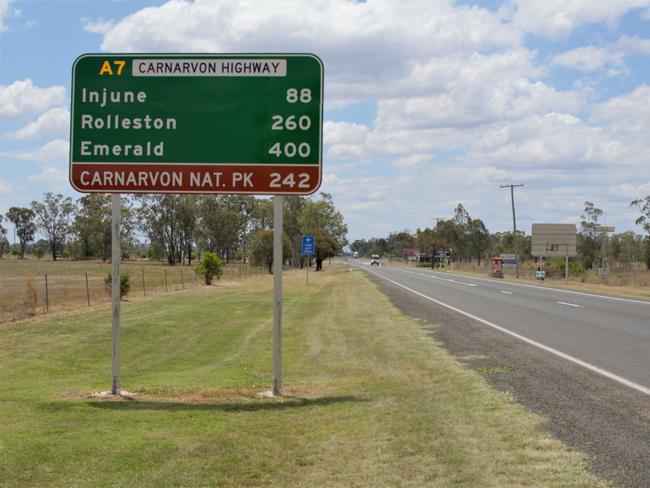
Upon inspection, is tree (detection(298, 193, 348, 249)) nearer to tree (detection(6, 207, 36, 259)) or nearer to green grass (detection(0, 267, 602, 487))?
tree (detection(6, 207, 36, 259))

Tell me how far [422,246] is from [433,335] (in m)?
127

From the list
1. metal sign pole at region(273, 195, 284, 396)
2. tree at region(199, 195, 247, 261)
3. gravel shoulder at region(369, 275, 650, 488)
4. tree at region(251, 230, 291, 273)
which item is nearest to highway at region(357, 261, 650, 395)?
gravel shoulder at region(369, 275, 650, 488)

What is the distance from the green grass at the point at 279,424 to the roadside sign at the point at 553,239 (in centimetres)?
5031

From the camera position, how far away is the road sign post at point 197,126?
9180 millimetres

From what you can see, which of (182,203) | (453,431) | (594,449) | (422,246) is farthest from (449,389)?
(422,246)

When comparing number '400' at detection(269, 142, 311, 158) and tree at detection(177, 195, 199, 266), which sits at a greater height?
tree at detection(177, 195, 199, 266)

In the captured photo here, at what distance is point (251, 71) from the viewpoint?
9.19 meters

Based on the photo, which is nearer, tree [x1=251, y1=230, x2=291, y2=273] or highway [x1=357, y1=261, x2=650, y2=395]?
highway [x1=357, y1=261, x2=650, y2=395]

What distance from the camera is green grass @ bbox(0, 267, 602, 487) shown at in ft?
18.2

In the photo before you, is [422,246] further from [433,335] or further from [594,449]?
[594,449]

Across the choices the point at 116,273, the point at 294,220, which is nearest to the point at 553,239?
the point at 116,273

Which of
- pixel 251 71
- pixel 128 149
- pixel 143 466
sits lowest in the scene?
pixel 143 466

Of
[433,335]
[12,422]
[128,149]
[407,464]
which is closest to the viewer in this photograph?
[407,464]

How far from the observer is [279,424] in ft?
24.3
